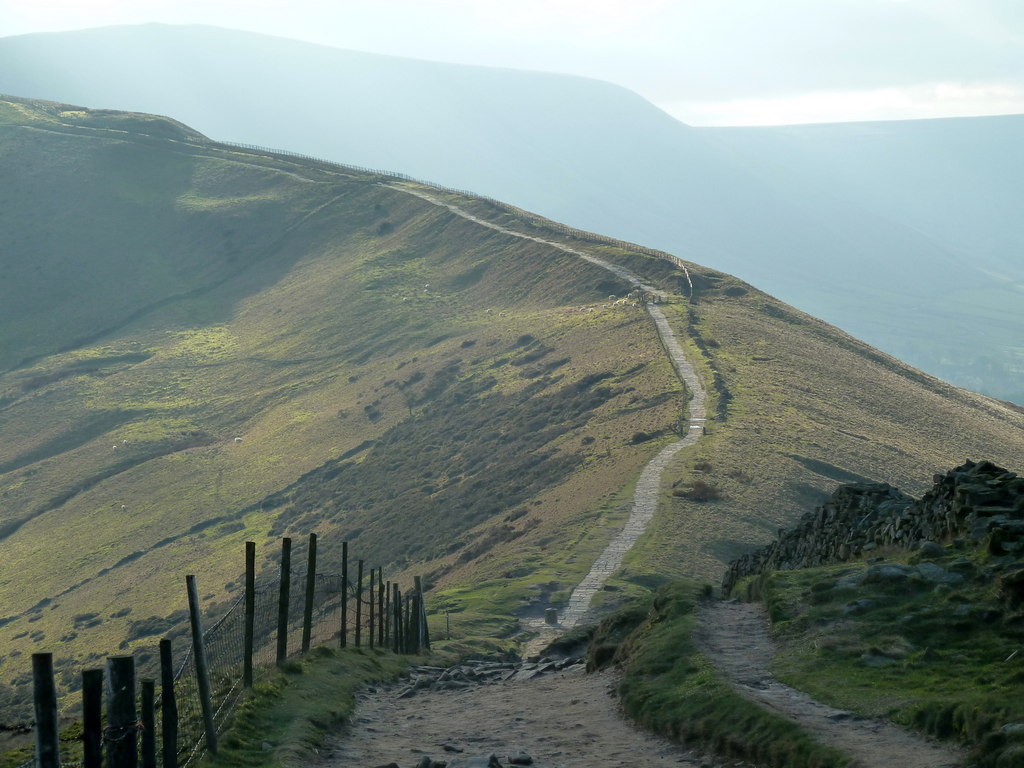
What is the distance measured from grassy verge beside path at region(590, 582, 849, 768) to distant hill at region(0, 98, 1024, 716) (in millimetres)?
15923

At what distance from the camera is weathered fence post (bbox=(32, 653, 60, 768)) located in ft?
29.7

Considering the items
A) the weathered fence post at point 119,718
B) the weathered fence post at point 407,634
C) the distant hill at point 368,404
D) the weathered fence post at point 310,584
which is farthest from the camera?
the distant hill at point 368,404

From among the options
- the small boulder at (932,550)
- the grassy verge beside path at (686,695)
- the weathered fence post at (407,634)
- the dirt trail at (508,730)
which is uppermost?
the small boulder at (932,550)

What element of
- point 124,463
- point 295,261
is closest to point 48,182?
point 295,261

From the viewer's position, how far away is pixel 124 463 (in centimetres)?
10544

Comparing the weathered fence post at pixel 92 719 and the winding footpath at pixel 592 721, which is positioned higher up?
the weathered fence post at pixel 92 719

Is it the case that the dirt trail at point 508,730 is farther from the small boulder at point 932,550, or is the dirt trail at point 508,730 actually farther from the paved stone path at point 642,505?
the paved stone path at point 642,505

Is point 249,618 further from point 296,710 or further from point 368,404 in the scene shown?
point 368,404

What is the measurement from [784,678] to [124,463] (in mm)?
98590

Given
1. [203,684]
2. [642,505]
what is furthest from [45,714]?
[642,505]

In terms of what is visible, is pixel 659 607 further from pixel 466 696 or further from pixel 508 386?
pixel 508 386

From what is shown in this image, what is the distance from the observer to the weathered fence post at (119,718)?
33.2 feet

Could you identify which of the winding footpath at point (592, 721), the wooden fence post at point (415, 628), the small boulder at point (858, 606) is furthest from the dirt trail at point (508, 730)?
the wooden fence post at point (415, 628)

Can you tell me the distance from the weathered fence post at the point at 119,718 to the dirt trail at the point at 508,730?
434 centimetres
